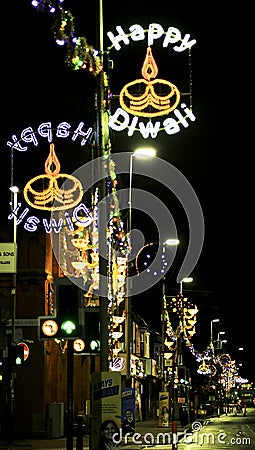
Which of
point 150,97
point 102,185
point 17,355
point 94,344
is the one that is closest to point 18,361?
point 17,355

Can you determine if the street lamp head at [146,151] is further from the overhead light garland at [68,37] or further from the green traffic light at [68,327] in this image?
the green traffic light at [68,327]

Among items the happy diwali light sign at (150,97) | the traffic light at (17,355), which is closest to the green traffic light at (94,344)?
the happy diwali light sign at (150,97)

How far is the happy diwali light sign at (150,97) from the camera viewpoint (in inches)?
828

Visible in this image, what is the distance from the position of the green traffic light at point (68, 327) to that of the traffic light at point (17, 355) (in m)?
12.5

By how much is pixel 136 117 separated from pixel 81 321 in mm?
5965

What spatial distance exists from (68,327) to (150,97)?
6.68 m

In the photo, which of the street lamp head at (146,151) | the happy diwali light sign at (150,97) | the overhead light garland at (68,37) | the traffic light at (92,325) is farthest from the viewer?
the street lamp head at (146,151)

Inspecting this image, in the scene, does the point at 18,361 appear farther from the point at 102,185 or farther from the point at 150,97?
the point at 150,97

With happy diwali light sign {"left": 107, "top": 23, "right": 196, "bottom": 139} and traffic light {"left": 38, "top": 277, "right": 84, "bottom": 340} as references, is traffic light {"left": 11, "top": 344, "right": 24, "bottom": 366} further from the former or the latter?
traffic light {"left": 38, "top": 277, "right": 84, "bottom": 340}

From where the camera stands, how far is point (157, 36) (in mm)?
21203

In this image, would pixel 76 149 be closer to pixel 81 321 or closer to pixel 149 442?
pixel 149 442

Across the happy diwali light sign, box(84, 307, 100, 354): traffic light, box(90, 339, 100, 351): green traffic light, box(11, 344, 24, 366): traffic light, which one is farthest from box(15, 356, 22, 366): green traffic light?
the happy diwali light sign

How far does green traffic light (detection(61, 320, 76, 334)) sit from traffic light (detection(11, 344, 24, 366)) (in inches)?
490

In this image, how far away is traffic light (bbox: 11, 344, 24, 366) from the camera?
29.1m
